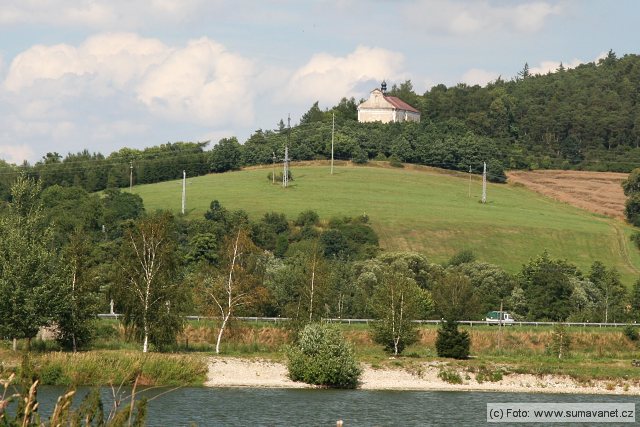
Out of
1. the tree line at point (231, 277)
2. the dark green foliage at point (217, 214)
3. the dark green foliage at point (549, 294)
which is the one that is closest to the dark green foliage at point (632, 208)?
the tree line at point (231, 277)

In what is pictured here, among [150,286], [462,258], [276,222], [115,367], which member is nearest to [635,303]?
[462,258]

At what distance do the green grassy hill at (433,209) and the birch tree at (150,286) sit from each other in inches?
2363

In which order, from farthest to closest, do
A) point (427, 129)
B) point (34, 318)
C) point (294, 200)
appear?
point (427, 129) < point (294, 200) < point (34, 318)

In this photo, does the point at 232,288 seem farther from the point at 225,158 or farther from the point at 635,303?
the point at 225,158

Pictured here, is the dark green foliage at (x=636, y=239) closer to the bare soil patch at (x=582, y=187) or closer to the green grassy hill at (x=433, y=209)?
the green grassy hill at (x=433, y=209)

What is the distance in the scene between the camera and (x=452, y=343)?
2542 inches

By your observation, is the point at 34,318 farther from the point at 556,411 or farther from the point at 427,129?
the point at 427,129

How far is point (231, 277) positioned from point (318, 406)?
17220 mm

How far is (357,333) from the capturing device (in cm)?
7494

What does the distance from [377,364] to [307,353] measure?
5.77 meters

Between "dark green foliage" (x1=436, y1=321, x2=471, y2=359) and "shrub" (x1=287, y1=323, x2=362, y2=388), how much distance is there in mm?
8526

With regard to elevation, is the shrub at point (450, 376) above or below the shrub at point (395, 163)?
below

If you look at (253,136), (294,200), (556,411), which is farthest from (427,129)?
(556,411)

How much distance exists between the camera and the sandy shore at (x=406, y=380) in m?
58.3
